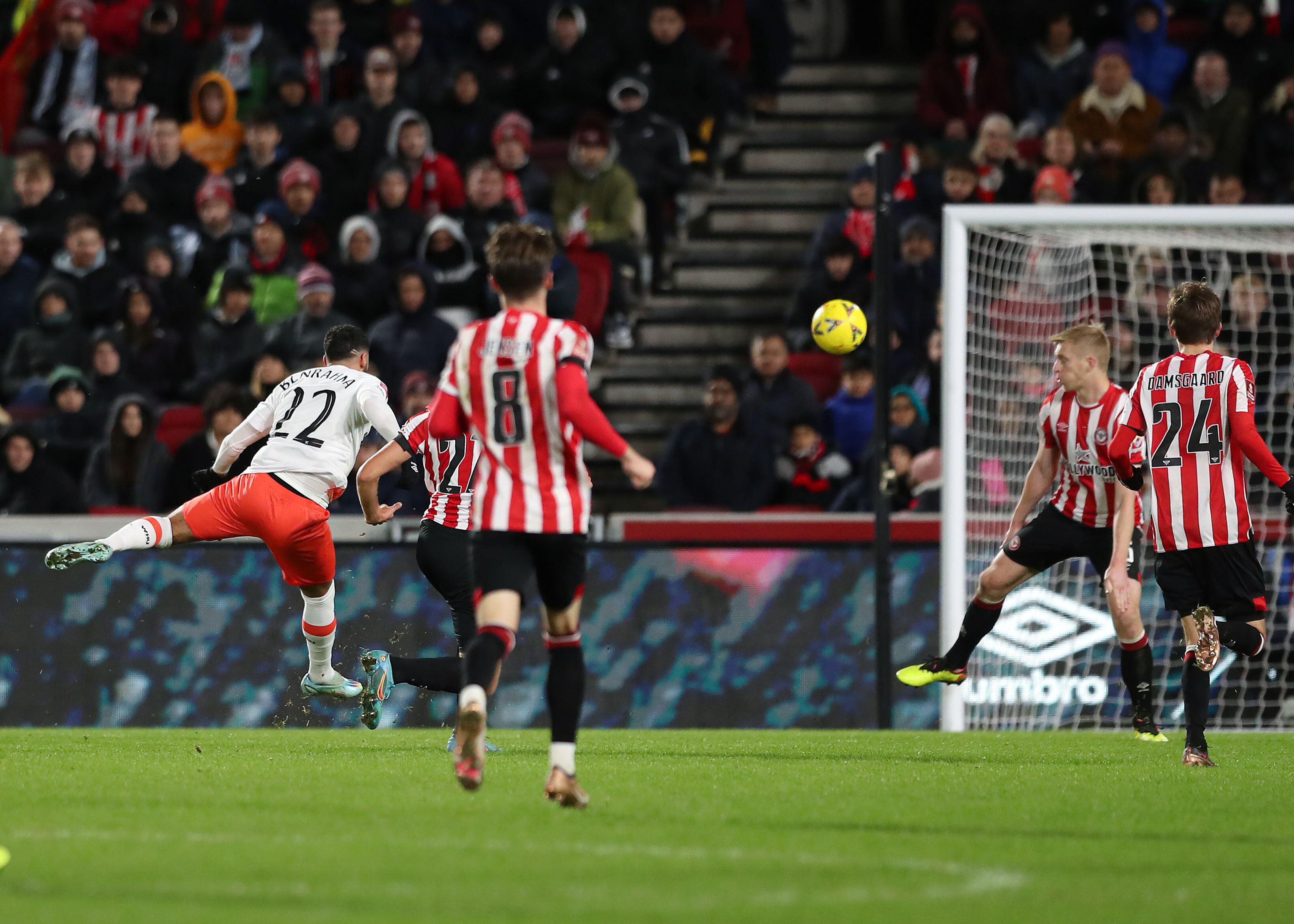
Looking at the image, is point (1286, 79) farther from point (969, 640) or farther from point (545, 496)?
point (545, 496)

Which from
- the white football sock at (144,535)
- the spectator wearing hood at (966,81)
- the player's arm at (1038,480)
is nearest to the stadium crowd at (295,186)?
Result: the spectator wearing hood at (966,81)

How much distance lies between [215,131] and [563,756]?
10995 mm

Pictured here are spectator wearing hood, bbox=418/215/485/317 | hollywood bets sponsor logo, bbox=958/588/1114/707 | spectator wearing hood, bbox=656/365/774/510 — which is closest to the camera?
hollywood bets sponsor logo, bbox=958/588/1114/707

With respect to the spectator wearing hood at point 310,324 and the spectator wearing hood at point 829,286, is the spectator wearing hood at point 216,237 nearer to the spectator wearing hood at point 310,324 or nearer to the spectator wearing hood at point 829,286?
the spectator wearing hood at point 310,324

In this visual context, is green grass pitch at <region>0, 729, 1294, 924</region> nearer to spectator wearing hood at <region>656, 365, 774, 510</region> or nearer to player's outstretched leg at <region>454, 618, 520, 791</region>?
player's outstretched leg at <region>454, 618, 520, 791</region>

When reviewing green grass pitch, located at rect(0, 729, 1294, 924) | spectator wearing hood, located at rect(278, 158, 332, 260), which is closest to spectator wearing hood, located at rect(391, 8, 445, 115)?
spectator wearing hood, located at rect(278, 158, 332, 260)

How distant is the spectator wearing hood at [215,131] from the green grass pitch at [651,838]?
315 inches

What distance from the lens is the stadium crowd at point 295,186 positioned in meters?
13.3

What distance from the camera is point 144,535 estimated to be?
922 cm

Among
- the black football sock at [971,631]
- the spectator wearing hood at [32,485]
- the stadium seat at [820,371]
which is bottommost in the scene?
the black football sock at [971,631]

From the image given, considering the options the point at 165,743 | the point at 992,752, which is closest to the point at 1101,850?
the point at 992,752

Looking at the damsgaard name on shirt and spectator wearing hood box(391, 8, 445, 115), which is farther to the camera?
spectator wearing hood box(391, 8, 445, 115)

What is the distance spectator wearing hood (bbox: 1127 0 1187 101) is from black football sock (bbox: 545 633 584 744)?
1039 centimetres

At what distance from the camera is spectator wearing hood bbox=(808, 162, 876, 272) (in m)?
14.0
